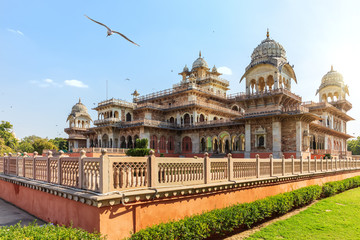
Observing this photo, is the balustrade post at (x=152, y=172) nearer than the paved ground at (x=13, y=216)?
Yes

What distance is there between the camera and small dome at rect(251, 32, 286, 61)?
31.3 m

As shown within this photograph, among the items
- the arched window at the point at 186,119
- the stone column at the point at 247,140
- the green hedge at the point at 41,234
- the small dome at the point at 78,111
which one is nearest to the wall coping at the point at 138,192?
the green hedge at the point at 41,234

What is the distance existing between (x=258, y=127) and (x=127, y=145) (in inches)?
724

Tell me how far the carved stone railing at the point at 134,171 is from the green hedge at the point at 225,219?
1.07 meters

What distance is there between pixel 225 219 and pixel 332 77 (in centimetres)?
4367

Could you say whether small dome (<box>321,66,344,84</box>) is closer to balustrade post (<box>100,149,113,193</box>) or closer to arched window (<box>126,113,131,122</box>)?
arched window (<box>126,113,131,122</box>)

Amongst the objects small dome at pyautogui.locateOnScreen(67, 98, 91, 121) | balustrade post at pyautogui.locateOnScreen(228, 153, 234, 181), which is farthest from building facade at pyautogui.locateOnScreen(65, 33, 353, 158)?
balustrade post at pyautogui.locateOnScreen(228, 153, 234, 181)

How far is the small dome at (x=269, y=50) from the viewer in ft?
103

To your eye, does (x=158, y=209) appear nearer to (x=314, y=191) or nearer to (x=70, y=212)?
(x=70, y=212)

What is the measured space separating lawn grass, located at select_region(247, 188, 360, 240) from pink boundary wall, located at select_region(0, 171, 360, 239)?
1.62 metres

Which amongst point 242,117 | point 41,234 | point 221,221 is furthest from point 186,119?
point 41,234

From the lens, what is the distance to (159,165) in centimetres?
767

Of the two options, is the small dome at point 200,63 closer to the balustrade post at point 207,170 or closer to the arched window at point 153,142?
the arched window at point 153,142

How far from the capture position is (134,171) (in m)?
7.36
